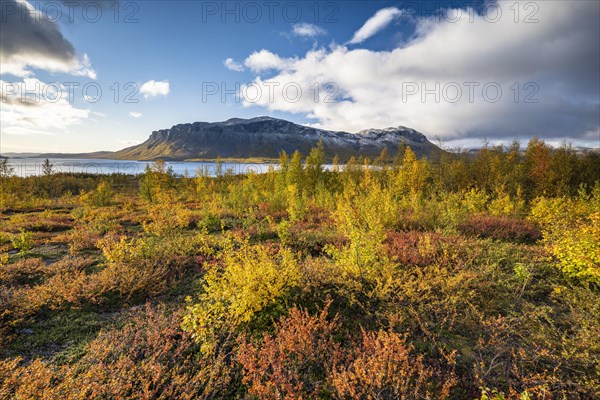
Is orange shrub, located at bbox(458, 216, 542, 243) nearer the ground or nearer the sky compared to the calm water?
nearer the ground

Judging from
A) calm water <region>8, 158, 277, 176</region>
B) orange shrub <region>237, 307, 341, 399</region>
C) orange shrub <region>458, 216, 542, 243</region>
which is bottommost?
orange shrub <region>237, 307, 341, 399</region>

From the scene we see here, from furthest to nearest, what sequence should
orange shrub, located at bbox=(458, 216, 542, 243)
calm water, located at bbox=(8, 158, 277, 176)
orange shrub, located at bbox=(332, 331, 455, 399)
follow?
calm water, located at bbox=(8, 158, 277, 176) < orange shrub, located at bbox=(458, 216, 542, 243) < orange shrub, located at bbox=(332, 331, 455, 399)

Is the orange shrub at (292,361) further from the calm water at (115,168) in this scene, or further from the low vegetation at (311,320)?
the calm water at (115,168)

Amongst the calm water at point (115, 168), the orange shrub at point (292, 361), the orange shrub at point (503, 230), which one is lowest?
the orange shrub at point (292, 361)

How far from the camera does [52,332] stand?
207 inches

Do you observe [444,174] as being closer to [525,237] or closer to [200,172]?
[525,237]

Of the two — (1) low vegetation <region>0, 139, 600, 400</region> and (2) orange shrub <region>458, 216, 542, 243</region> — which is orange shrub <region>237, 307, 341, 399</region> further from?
(2) orange shrub <region>458, 216, 542, 243</region>

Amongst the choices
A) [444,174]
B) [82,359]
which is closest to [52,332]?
[82,359]

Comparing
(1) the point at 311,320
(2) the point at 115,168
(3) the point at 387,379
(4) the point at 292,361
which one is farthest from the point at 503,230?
(2) the point at 115,168

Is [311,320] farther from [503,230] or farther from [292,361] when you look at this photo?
[503,230]

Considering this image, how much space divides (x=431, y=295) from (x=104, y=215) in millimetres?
19854

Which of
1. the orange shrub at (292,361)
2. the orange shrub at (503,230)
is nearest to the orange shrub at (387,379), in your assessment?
the orange shrub at (292,361)

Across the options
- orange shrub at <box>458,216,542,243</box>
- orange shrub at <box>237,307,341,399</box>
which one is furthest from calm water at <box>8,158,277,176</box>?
orange shrub at <box>237,307,341,399</box>

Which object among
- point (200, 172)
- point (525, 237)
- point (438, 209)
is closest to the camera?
point (525, 237)
